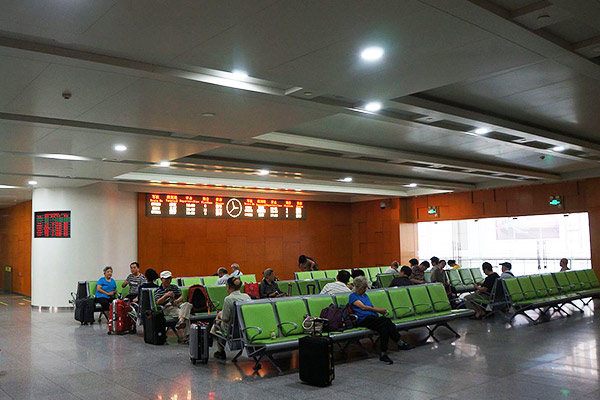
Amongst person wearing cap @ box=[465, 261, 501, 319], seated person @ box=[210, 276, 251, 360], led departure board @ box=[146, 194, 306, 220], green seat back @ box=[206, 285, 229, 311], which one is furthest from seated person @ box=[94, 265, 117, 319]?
person wearing cap @ box=[465, 261, 501, 319]

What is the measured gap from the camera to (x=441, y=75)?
234 inches

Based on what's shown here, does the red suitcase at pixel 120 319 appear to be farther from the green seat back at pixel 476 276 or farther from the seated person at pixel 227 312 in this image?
the green seat back at pixel 476 276

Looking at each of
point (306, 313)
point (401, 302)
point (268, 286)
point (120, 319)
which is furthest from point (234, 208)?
point (306, 313)

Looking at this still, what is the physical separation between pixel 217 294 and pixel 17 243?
14918mm

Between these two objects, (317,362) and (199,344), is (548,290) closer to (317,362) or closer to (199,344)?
(317,362)

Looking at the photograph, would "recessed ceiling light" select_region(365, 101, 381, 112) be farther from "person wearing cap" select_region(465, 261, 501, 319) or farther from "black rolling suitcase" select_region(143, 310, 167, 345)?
"person wearing cap" select_region(465, 261, 501, 319)

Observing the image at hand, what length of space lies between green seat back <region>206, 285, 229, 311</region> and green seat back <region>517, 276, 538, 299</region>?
6489 mm

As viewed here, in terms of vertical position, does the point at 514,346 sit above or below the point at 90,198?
below

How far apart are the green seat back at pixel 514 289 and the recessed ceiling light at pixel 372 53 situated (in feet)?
25.4

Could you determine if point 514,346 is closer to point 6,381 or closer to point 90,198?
point 6,381

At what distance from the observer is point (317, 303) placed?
8016mm

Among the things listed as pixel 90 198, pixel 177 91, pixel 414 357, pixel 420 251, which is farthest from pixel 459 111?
pixel 420 251

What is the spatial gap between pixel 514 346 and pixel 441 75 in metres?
4.86

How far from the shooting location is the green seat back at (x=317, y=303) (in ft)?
25.9
